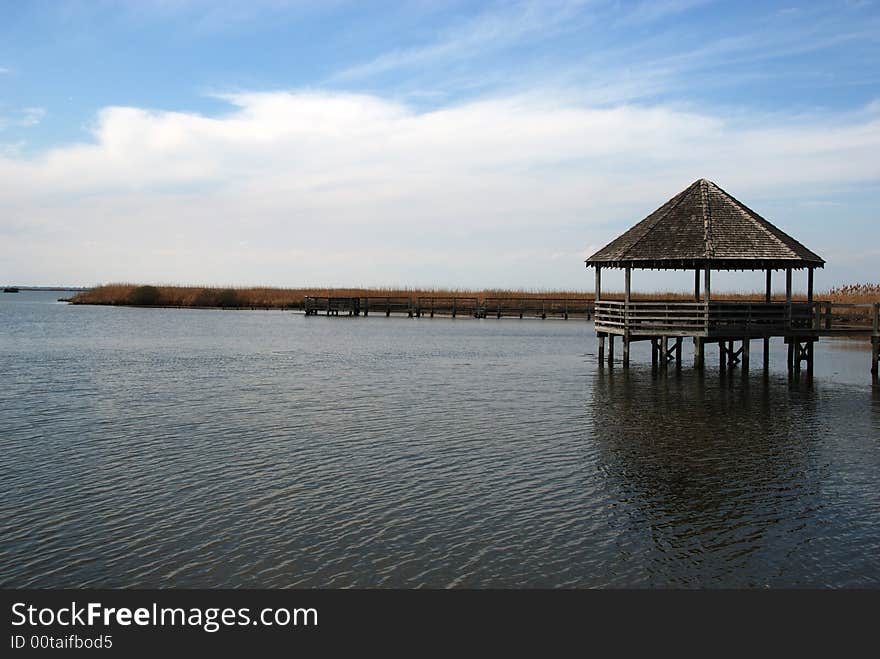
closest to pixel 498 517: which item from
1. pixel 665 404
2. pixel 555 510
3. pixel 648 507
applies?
pixel 555 510

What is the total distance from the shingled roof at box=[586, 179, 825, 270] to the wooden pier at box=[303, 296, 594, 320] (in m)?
38.9

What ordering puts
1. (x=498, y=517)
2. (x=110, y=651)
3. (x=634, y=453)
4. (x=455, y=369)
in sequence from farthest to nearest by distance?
(x=455, y=369), (x=634, y=453), (x=498, y=517), (x=110, y=651)

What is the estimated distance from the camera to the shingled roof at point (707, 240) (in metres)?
27.7

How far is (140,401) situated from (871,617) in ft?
60.1

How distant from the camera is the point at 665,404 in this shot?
21906 millimetres

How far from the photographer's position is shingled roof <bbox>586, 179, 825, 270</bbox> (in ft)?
91.0

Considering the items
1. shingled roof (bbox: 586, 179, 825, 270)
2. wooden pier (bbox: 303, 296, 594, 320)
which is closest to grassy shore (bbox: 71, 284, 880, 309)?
wooden pier (bbox: 303, 296, 594, 320)

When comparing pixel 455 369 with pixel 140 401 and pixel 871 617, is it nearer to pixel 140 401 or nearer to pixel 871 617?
pixel 140 401

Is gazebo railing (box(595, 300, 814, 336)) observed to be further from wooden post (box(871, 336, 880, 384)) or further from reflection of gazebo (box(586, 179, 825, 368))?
wooden post (box(871, 336, 880, 384))

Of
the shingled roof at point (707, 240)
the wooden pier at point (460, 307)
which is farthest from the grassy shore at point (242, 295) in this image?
the shingled roof at point (707, 240)

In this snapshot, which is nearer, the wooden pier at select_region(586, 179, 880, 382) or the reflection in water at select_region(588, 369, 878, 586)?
the reflection in water at select_region(588, 369, 878, 586)

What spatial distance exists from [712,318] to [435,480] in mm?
17793

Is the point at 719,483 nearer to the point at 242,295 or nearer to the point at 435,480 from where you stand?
the point at 435,480

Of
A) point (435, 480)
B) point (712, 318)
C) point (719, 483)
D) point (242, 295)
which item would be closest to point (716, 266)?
point (712, 318)
